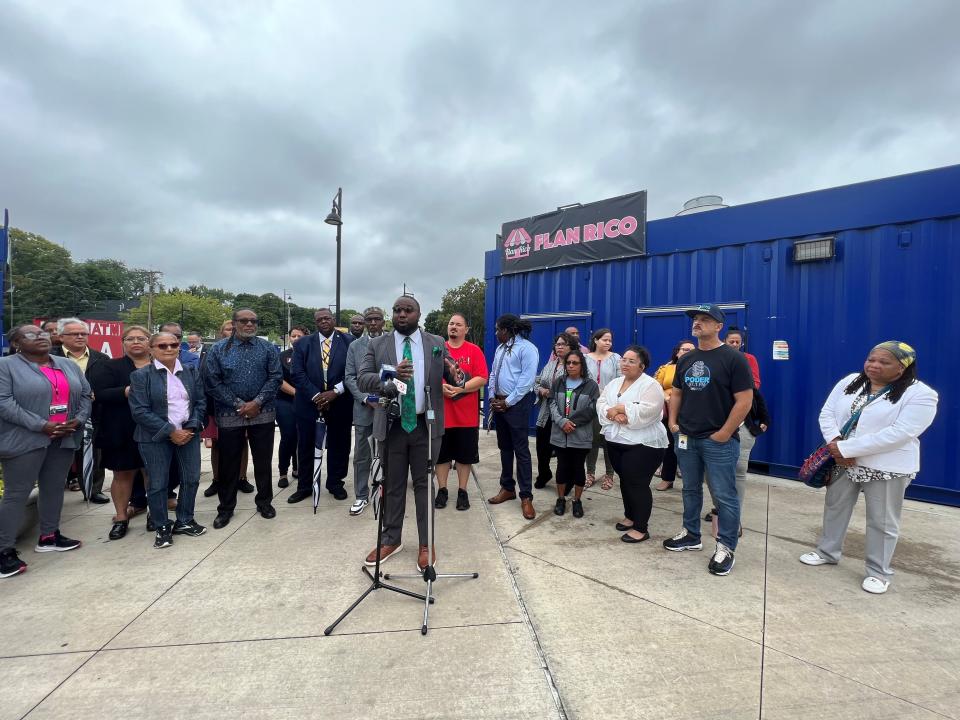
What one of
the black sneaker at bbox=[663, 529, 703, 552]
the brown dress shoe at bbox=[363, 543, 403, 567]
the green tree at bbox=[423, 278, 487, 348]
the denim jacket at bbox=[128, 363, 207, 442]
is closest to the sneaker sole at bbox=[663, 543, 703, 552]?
the black sneaker at bbox=[663, 529, 703, 552]

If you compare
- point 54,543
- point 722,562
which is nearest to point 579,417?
point 722,562

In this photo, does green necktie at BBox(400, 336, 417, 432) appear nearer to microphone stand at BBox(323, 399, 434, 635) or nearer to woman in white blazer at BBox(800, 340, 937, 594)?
microphone stand at BBox(323, 399, 434, 635)

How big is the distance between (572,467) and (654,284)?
368 centimetres

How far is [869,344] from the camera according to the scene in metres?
4.97

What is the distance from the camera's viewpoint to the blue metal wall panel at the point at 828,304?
4625 mm

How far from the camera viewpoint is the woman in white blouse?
3.56 metres

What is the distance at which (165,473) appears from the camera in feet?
11.7

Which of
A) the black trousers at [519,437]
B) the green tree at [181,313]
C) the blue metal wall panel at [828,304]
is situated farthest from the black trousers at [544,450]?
the green tree at [181,313]

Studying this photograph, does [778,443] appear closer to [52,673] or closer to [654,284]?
[654,284]

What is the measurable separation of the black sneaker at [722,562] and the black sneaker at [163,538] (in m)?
4.04

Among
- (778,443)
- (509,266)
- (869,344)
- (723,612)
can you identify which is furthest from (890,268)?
(509,266)

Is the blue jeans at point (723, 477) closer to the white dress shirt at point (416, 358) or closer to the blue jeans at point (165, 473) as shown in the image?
the white dress shirt at point (416, 358)

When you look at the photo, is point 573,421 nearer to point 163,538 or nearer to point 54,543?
point 163,538

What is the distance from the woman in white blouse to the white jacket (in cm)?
117
